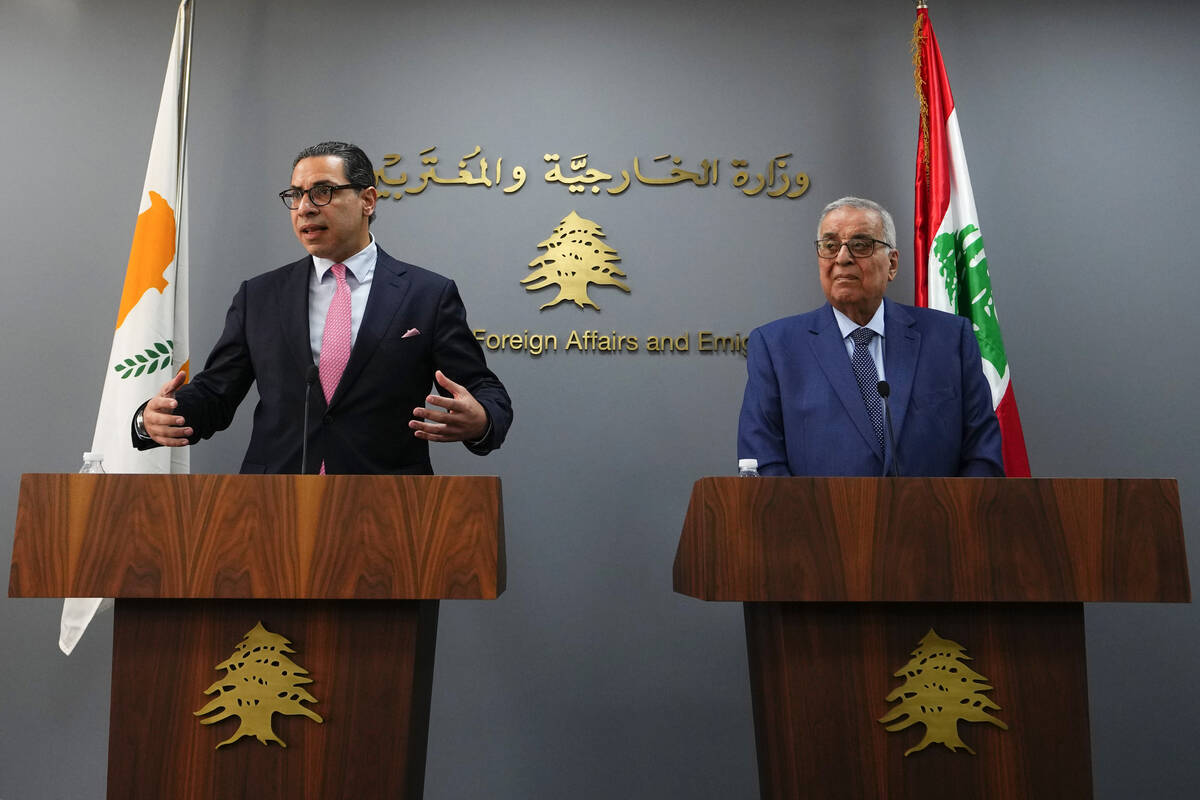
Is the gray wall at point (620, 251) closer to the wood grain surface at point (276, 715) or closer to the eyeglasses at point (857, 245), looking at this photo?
the eyeglasses at point (857, 245)

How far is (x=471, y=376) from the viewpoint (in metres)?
2.34

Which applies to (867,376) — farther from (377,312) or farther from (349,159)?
(349,159)

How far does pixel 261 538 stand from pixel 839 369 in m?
1.43

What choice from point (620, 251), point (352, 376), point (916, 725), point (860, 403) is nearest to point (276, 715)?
point (352, 376)

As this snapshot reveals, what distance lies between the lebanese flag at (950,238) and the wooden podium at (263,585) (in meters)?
2.05

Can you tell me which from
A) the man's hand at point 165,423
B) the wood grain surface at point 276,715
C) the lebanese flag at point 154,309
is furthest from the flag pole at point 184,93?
the wood grain surface at point 276,715

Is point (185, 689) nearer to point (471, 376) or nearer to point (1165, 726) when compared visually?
point (471, 376)

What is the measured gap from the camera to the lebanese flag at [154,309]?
2.91m

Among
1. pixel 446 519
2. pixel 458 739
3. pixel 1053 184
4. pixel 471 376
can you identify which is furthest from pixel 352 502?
pixel 1053 184

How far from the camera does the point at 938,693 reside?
167 centimetres

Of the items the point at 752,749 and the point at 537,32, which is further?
the point at 537,32

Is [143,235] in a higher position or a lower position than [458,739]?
higher

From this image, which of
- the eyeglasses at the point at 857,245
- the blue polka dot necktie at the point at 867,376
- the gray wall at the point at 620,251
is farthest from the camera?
the gray wall at the point at 620,251

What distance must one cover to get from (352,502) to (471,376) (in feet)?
2.70
